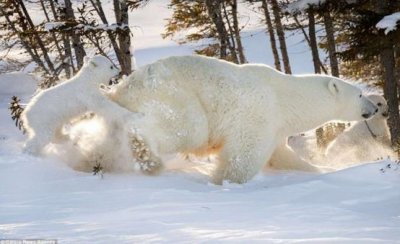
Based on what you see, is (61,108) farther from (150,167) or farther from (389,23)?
(389,23)

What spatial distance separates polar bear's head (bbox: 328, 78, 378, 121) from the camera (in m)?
8.45

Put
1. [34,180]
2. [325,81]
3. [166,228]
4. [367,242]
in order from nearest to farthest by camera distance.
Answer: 1. [367,242]
2. [166,228]
3. [34,180]
4. [325,81]

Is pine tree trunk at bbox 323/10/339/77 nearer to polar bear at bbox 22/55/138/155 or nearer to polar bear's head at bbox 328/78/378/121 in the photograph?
polar bear's head at bbox 328/78/378/121

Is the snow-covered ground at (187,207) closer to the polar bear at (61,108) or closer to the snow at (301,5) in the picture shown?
the polar bear at (61,108)

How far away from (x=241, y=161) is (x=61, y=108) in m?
2.31

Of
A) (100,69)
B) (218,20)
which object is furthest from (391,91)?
(100,69)

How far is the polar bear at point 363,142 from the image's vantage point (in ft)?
35.0

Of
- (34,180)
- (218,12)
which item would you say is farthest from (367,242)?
(218,12)

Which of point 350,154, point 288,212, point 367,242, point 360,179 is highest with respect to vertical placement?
point 367,242

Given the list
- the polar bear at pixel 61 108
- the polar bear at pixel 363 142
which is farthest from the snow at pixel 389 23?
the polar bear at pixel 61 108

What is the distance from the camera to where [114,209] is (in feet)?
14.4

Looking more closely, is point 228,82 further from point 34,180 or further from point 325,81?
point 34,180

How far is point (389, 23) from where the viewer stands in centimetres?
1067

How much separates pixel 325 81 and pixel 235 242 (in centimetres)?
567
